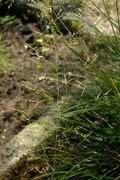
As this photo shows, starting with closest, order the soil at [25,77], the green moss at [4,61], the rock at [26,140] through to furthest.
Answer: the rock at [26,140] → the soil at [25,77] → the green moss at [4,61]

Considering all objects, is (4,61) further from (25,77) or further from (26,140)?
(26,140)

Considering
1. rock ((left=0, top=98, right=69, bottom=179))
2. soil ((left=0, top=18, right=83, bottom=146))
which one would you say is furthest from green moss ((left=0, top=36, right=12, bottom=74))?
rock ((left=0, top=98, right=69, bottom=179))

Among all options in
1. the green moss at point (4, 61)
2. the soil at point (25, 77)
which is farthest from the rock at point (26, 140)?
the green moss at point (4, 61)

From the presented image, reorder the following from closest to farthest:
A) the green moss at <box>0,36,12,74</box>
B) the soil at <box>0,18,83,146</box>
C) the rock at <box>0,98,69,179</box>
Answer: the rock at <box>0,98,69,179</box>, the soil at <box>0,18,83,146</box>, the green moss at <box>0,36,12,74</box>

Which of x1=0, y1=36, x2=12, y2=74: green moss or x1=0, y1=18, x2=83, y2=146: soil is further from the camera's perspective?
x1=0, y1=36, x2=12, y2=74: green moss

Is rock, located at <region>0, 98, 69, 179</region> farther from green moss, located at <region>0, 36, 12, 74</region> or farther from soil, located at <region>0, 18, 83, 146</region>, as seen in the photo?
green moss, located at <region>0, 36, 12, 74</region>

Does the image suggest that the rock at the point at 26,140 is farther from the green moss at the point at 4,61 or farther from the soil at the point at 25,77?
the green moss at the point at 4,61

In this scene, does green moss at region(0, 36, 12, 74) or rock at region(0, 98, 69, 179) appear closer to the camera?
rock at region(0, 98, 69, 179)

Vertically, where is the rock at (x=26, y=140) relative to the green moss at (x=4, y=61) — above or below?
below

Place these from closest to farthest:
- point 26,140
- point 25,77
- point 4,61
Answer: point 26,140 → point 25,77 → point 4,61

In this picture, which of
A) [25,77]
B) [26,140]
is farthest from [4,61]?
[26,140]

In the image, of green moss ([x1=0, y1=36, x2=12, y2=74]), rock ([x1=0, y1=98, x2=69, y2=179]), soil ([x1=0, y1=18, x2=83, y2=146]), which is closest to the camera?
rock ([x1=0, y1=98, x2=69, y2=179])

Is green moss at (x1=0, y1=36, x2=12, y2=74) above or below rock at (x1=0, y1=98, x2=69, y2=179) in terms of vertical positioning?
above
